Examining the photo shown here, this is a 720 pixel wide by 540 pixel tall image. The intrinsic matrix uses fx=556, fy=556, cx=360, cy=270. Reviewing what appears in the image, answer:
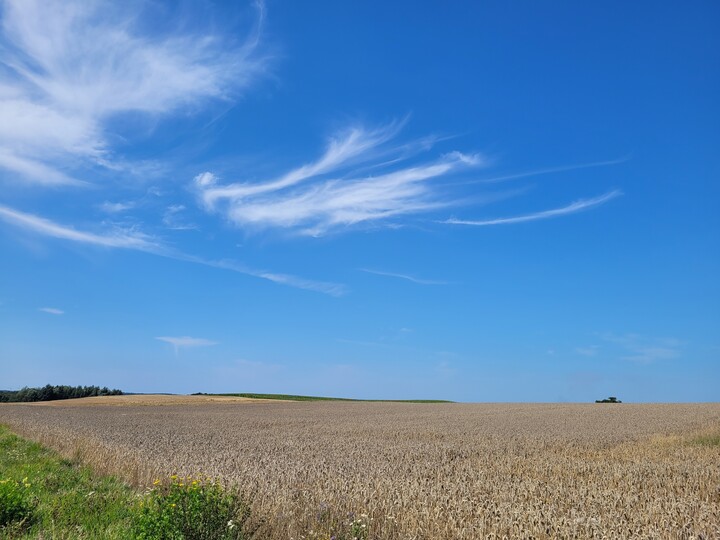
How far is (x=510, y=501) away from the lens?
809cm

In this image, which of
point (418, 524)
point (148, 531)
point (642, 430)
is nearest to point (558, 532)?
point (418, 524)

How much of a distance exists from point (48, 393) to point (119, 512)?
105m

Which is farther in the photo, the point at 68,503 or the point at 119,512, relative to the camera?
the point at 68,503

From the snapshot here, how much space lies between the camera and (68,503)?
29.1 ft

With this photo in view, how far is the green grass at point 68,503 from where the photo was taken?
24.5 ft

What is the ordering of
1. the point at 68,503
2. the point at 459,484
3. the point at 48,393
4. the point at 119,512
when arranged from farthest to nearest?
the point at 48,393
the point at 459,484
the point at 68,503
the point at 119,512

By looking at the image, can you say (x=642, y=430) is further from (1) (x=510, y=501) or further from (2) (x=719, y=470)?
(1) (x=510, y=501)

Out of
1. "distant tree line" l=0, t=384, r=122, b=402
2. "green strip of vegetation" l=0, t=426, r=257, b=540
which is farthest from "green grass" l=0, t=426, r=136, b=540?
"distant tree line" l=0, t=384, r=122, b=402

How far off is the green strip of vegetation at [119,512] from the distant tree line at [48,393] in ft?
333

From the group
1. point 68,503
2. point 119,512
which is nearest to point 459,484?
point 119,512

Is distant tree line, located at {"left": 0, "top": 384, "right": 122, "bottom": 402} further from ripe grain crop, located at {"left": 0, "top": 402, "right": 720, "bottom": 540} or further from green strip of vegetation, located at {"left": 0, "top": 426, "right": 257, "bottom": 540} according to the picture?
green strip of vegetation, located at {"left": 0, "top": 426, "right": 257, "bottom": 540}

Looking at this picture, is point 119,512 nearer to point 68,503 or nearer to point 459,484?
point 68,503

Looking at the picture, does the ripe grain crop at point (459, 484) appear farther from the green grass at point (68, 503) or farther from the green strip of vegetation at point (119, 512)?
the green grass at point (68, 503)

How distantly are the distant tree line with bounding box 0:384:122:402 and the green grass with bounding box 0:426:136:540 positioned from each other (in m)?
98.1
